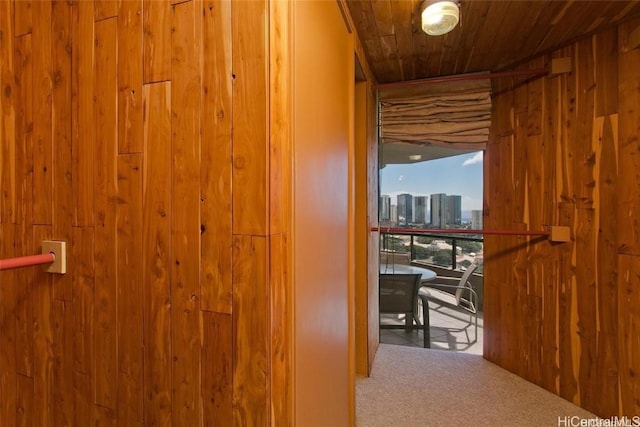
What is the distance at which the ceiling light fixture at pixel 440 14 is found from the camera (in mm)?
1565

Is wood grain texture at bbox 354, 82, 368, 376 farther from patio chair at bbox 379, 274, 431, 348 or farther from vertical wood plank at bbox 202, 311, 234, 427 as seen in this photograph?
vertical wood plank at bbox 202, 311, 234, 427

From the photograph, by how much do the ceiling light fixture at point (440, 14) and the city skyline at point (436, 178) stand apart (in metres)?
1.48

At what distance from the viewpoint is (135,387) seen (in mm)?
960

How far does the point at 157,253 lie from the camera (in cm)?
93

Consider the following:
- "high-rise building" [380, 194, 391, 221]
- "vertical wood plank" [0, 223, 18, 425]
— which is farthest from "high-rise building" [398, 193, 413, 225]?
"vertical wood plank" [0, 223, 18, 425]

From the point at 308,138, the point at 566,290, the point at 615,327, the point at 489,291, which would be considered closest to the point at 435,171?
the point at 489,291

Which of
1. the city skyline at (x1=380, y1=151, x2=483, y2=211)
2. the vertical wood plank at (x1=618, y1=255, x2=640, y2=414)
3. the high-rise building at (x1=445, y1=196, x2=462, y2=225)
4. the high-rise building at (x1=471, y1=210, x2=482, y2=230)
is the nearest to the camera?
the vertical wood plank at (x1=618, y1=255, x2=640, y2=414)

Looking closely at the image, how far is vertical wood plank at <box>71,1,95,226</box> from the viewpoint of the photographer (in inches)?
39.7

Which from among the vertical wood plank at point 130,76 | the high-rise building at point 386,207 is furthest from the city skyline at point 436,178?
the vertical wood plank at point 130,76

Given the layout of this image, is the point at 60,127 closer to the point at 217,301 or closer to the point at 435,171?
the point at 217,301

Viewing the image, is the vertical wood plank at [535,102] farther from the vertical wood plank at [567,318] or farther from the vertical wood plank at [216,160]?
the vertical wood plank at [216,160]

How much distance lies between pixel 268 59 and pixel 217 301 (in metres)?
0.70

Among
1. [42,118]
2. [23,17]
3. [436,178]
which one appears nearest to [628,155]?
[436,178]

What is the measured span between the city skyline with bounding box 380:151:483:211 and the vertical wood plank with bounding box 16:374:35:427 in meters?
2.74
